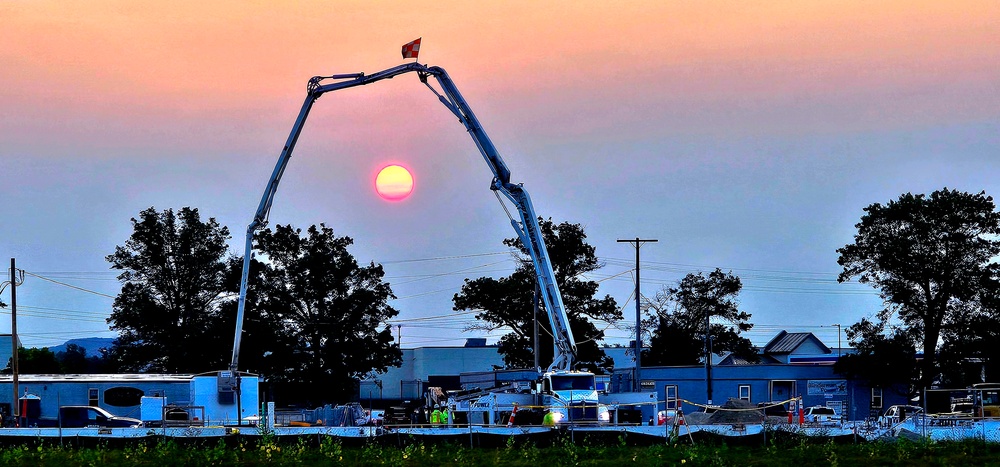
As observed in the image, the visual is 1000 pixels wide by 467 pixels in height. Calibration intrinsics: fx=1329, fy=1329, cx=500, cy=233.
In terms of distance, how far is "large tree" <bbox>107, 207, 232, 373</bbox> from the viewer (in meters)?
85.2

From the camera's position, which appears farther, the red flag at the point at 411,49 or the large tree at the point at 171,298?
the large tree at the point at 171,298

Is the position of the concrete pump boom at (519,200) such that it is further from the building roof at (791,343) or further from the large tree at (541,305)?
the building roof at (791,343)

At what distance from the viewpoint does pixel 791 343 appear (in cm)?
13025

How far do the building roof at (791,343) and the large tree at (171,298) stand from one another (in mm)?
61977

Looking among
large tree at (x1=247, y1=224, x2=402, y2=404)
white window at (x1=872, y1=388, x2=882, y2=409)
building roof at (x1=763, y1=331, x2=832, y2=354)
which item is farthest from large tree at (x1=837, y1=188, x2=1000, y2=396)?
building roof at (x1=763, y1=331, x2=832, y2=354)

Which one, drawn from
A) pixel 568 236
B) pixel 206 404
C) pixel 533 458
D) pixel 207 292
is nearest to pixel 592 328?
pixel 568 236

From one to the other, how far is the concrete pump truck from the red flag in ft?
1.37

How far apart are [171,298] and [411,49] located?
40.0m

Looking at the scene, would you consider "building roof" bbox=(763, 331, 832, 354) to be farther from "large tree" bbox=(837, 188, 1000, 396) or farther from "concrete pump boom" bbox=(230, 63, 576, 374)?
"concrete pump boom" bbox=(230, 63, 576, 374)

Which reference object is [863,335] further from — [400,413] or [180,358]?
[180,358]

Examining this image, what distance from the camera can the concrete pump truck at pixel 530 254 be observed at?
50.4m

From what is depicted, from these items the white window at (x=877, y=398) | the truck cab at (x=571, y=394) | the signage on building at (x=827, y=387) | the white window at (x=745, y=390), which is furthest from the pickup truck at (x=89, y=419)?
the white window at (x=877, y=398)

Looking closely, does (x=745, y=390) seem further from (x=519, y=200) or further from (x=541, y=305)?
(x=519, y=200)

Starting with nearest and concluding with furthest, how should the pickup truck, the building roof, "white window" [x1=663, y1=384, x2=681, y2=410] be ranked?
"white window" [x1=663, y1=384, x2=681, y2=410]
the pickup truck
the building roof
